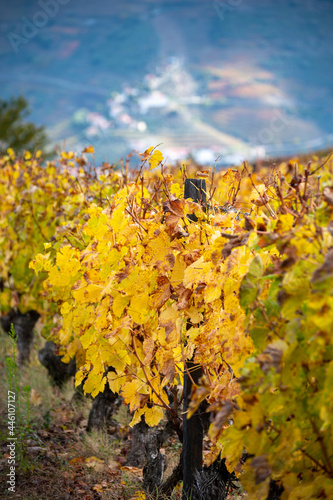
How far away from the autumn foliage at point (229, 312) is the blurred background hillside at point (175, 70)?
9226cm

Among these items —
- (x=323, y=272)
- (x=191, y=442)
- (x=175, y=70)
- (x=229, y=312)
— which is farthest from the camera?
(x=175, y=70)

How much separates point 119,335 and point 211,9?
200 metres

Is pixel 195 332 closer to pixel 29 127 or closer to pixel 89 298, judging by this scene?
pixel 89 298

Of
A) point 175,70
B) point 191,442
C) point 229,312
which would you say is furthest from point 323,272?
point 175,70

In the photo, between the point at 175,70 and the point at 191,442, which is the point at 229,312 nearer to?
the point at 191,442

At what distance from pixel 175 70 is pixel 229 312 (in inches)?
6385

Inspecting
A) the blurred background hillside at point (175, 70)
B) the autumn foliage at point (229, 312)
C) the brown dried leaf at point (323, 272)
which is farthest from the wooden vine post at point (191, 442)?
the blurred background hillside at point (175, 70)

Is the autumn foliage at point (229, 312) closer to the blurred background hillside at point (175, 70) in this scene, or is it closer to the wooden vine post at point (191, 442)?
the wooden vine post at point (191, 442)

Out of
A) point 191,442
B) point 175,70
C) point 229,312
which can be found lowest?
point 191,442

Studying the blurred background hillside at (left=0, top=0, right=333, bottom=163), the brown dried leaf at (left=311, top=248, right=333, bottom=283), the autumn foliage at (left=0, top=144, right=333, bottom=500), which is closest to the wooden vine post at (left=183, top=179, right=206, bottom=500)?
the autumn foliage at (left=0, top=144, right=333, bottom=500)

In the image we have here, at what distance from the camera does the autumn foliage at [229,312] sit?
1057 mm

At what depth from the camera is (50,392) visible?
3.95m

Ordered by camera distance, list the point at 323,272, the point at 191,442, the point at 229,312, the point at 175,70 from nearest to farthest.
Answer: the point at 323,272
the point at 229,312
the point at 191,442
the point at 175,70

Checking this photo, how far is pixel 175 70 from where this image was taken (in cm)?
15088
